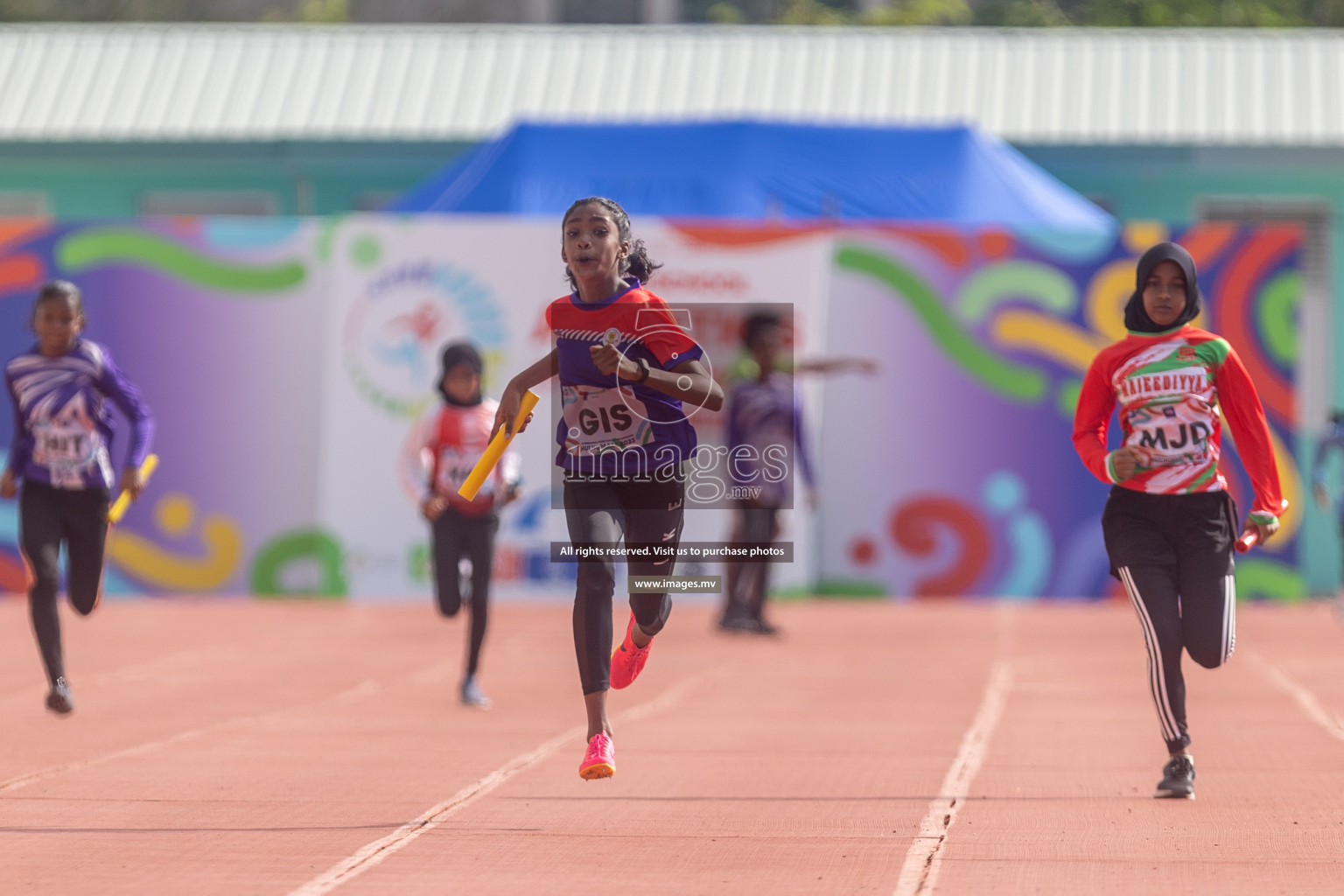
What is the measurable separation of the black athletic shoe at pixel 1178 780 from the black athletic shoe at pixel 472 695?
4.52 m

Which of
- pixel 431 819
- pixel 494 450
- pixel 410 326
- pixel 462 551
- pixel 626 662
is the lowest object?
pixel 431 819

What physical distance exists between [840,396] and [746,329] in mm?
3030

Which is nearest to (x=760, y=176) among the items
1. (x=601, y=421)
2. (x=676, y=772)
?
(x=676, y=772)

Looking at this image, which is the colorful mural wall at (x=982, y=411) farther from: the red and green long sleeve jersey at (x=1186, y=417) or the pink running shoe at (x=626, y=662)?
the pink running shoe at (x=626, y=662)

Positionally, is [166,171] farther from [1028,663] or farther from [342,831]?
[342,831]

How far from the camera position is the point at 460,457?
1169 centimetres

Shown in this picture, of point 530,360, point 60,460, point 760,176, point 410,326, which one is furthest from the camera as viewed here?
point 760,176

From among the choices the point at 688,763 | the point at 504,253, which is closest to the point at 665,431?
the point at 688,763

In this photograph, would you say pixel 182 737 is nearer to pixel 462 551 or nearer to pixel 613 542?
pixel 462 551

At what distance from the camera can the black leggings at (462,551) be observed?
38.2ft

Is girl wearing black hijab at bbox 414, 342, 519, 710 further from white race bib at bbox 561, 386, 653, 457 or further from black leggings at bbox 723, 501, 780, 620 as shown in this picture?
black leggings at bbox 723, 501, 780, 620

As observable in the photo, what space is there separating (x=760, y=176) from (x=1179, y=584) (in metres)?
13.0

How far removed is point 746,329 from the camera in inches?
653

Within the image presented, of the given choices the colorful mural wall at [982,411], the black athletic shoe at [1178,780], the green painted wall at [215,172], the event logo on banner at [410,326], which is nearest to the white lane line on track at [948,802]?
the black athletic shoe at [1178,780]
